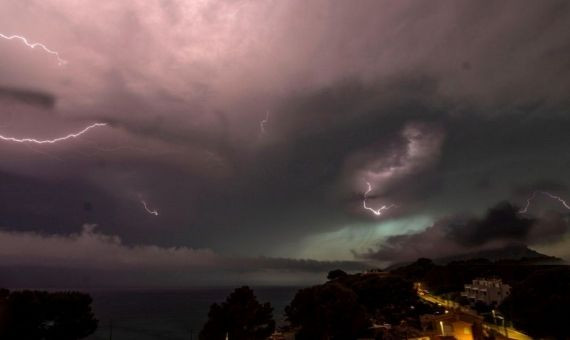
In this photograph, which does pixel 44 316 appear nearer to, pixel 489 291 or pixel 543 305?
pixel 543 305

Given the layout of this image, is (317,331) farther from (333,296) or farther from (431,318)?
(431,318)

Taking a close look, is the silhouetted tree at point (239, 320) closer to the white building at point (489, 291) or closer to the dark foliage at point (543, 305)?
the dark foliage at point (543, 305)

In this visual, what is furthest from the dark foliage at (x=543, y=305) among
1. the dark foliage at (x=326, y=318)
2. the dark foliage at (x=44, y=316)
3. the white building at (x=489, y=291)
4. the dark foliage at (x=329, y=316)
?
the dark foliage at (x=44, y=316)

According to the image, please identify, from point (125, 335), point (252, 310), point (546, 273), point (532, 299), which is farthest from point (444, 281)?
point (125, 335)

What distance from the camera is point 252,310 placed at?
129ft

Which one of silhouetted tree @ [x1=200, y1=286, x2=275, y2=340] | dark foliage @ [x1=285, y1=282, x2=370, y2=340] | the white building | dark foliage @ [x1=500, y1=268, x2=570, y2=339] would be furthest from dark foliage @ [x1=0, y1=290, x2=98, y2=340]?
the white building

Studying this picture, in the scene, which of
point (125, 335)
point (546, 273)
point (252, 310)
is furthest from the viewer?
point (125, 335)

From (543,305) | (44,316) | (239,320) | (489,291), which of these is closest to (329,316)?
(239,320)

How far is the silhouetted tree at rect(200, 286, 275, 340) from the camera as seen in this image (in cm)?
3691

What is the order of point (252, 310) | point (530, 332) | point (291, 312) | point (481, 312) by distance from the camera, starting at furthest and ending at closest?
point (481, 312) < point (291, 312) < point (252, 310) < point (530, 332)

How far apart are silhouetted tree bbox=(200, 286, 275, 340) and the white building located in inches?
1707

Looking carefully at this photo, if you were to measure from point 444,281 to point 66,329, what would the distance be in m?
72.9

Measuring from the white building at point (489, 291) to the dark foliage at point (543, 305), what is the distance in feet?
57.8

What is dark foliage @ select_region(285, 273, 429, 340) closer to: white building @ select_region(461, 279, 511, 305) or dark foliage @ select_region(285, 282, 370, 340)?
dark foliage @ select_region(285, 282, 370, 340)
